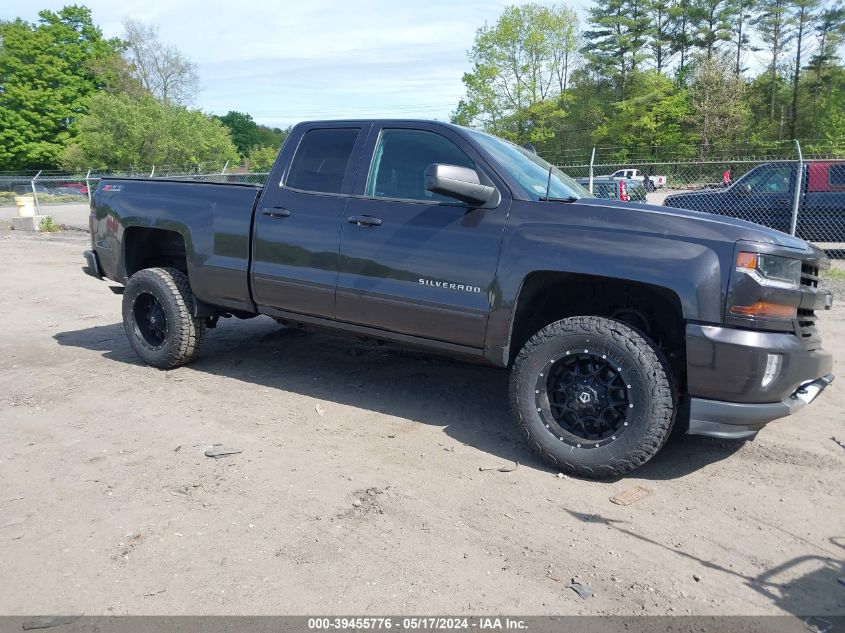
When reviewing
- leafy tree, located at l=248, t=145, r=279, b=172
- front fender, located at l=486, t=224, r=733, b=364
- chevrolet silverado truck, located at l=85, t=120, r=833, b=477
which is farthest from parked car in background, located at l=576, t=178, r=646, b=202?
front fender, located at l=486, t=224, r=733, b=364

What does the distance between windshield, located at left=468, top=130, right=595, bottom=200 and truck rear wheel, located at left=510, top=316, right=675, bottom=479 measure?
0.95 meters

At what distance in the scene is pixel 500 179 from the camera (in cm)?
420

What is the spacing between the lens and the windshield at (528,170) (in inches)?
172

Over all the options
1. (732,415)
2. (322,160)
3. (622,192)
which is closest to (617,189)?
(622,192)

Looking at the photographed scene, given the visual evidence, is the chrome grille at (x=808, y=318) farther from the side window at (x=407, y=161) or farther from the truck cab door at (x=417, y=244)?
the side window at (x=407, y=161)

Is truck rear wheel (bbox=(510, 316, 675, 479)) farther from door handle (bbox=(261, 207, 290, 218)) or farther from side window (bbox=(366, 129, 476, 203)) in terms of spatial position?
door handle (bbox=(261, 207, 290, 218))

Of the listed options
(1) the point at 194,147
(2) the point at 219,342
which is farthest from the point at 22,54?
(2) the point at 219,342

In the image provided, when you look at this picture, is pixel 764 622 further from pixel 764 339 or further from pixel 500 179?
pixel 500 179

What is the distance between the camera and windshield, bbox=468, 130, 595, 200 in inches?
172

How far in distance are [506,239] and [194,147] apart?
51.4m

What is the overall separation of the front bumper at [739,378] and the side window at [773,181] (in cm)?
930

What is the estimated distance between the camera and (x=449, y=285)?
4.19 m

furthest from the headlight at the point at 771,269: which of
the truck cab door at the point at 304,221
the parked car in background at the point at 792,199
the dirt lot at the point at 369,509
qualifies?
the parked car in background at the point at 792,199

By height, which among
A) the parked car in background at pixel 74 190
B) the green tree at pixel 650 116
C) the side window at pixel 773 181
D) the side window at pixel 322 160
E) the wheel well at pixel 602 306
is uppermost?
the green tree at pixel 650 116
